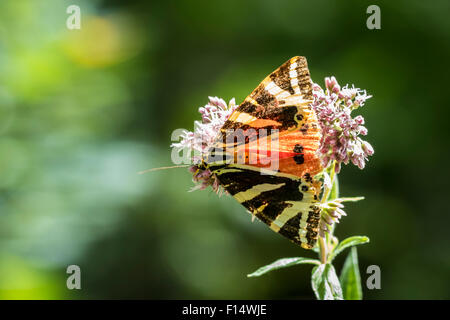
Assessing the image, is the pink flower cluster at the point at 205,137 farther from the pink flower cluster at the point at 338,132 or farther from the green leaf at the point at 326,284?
the green leaf at the point at 326,284

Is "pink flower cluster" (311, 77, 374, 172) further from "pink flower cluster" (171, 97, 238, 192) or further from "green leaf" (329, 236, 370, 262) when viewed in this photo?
"pink flower cluster" (171, 97, 238, 192)

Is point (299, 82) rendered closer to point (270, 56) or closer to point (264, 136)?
point (264, 136)

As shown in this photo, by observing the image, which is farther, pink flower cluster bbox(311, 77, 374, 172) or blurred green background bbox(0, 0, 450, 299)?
blurred green background bbox(0, 0, 450, 299)

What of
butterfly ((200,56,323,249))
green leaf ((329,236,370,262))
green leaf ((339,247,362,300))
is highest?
butterfly ((200,56,323,249))

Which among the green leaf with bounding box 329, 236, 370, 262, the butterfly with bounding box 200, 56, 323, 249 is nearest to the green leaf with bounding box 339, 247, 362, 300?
the green leaf with bounding box 329, 236, 370, 262

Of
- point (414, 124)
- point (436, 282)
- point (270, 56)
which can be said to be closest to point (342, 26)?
point (270, 56)

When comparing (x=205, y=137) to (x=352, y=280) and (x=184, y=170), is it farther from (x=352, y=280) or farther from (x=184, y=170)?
(x=184, y=170)

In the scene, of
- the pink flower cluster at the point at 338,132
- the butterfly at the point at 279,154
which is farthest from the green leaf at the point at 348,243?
the pink flower cluster at the point at 338,132
